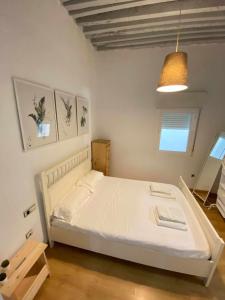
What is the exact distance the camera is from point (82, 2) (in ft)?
5.78

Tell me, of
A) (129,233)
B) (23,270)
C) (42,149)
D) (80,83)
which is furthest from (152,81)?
(23,270)

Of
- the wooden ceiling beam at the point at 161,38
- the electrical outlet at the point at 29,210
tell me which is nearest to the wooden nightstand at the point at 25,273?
the electrical outlet at the point at 29,210

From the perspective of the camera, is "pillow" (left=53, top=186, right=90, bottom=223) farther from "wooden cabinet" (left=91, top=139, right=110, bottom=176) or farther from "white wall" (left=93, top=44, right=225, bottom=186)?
"white wall" (left=93, top=44, right=225, bottom=186)

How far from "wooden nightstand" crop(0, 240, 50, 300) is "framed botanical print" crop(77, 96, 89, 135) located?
1737 millimetres

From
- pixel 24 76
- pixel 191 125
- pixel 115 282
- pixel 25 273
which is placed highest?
pixel 24 76

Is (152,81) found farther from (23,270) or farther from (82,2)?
(23,270)

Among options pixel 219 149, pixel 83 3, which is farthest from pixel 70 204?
pixel 219 149

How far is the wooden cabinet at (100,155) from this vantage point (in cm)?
310

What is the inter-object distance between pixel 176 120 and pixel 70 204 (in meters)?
2.57

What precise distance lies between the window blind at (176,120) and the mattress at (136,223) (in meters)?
1.35

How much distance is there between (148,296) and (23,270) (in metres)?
1.24

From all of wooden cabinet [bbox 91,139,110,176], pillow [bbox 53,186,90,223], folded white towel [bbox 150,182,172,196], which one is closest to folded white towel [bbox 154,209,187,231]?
folded white towel [bbox 150,182,172,196]

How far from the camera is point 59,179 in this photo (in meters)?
2.00

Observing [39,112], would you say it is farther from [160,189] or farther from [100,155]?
[160,189]
